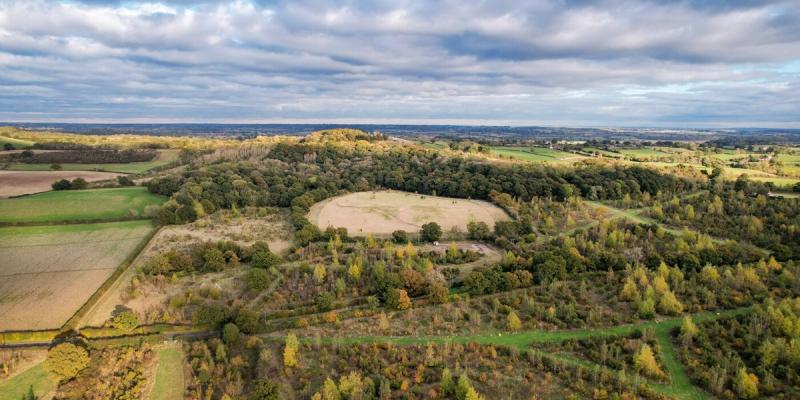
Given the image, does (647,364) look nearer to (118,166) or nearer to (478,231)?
(478,231)

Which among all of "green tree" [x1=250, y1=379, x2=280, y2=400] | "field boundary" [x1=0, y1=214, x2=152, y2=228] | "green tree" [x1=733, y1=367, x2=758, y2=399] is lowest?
"green tree" [x1=250, y1=379, x2=280, y2=400]

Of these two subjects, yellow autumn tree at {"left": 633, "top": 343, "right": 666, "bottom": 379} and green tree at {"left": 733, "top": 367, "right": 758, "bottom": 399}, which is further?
yellow autumn tree at {"left": 633, "top": 343, "right": 666, "bottom": 379}

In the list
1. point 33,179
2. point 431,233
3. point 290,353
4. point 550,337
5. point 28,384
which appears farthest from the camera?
point 33,179

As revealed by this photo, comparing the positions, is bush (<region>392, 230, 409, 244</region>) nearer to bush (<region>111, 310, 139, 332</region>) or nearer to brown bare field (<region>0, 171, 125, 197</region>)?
bush (<region>111, 310, 139, 332</region>)

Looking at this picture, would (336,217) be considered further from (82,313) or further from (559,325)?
(559,325)

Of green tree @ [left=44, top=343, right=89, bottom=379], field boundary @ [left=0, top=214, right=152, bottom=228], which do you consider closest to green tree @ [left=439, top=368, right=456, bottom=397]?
green tree @ [left=44, top=343, right=89, bottom=379]

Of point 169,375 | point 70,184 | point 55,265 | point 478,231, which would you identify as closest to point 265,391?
point 169,375
